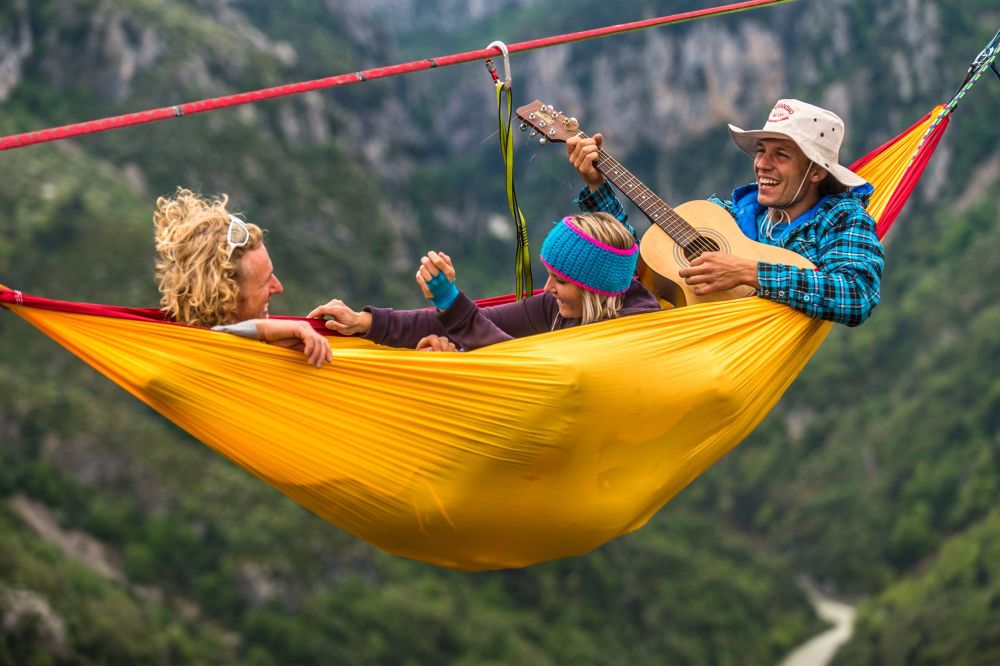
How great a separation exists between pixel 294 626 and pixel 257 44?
131 ft

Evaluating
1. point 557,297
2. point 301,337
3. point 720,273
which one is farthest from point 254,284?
point 720,273

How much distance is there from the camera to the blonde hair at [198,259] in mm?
5719

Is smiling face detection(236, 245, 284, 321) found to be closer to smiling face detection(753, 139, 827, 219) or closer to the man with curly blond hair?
the man with curly blond hair

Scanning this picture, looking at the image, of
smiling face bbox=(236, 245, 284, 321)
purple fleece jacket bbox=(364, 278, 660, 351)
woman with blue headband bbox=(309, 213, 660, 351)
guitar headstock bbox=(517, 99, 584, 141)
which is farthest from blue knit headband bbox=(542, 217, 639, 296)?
smiling face bbox=(236, 245, 284, 321)

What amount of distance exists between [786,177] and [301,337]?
2049 millimetres

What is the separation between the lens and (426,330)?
624 centimetres

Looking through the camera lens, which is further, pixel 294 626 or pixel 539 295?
pixel 294 626

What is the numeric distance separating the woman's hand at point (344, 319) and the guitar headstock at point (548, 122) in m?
0.99

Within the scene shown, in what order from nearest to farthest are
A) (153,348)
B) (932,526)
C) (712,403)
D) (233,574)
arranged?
(153,348) < (712,403) < (233,574) < (932,526)

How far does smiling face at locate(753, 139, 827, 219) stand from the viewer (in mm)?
6594

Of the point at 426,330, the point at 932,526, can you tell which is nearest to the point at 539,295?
the point at 426,330

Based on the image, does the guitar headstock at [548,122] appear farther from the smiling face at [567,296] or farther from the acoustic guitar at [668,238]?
the smiling face at [567,296]

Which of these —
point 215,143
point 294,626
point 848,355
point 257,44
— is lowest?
point 294,626

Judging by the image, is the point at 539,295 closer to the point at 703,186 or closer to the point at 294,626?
the point at 294,626
